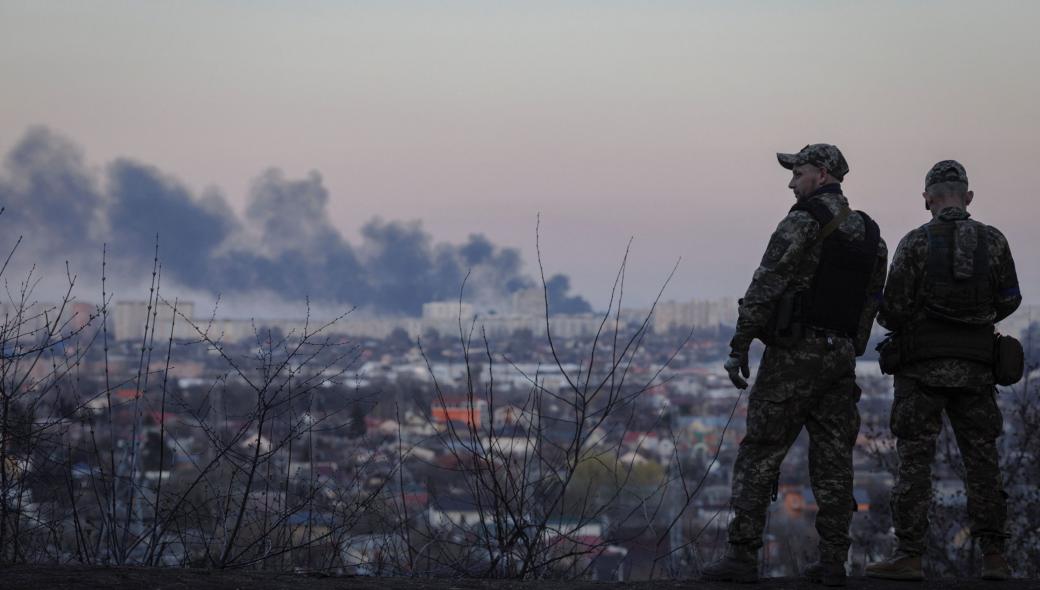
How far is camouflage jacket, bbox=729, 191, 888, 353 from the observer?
4.19 m

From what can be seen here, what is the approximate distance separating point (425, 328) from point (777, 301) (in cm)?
12507

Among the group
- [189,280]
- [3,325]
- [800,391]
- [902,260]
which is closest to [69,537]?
[3,325]

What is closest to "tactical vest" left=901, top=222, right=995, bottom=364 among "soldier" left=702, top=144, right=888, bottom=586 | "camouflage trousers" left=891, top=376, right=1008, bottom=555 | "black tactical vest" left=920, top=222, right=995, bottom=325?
"black tactical vest" left=920, top=222, right=995, bottom=325

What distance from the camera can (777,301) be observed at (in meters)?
4.25

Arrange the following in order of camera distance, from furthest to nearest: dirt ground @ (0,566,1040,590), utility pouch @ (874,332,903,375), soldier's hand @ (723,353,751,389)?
utility pouch @ (874,332,903,375) → soldier's hand @ (723,353,751,389) → dirt ground @ (0,566,1040,590)

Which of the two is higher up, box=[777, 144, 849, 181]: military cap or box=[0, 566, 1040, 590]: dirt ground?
box=[777, 144, 849, 181]: military cap

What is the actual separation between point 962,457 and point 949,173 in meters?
1.09

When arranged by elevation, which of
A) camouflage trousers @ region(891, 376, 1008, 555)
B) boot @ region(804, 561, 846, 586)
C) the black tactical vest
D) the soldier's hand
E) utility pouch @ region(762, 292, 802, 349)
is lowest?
Answer: boot @ region(804, 561, 846, 586)

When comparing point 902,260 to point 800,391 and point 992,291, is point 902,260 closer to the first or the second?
point 992,291

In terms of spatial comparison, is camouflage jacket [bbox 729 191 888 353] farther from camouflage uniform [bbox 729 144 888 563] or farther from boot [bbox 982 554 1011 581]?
boot [bbox 982 554 1011 581]

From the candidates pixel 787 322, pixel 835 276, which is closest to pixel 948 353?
pixel 835 276

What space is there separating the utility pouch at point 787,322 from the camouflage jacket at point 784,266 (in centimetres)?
2

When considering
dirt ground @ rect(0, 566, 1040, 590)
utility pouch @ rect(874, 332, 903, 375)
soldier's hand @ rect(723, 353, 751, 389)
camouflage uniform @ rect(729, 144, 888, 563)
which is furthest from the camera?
utility pouch @ rect(874, 332, 903, 375)

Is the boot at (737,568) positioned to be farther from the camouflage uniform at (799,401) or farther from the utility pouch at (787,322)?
the utility pouch at (787,322)
